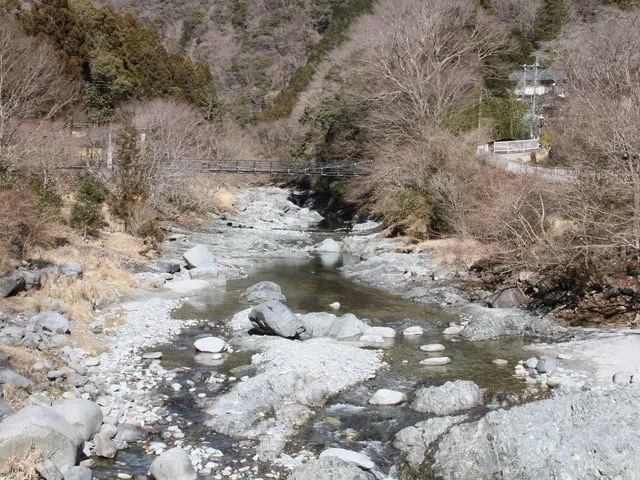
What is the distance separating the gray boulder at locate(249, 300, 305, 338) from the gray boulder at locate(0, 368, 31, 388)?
569 cm

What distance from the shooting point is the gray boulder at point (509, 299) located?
18.2 meters

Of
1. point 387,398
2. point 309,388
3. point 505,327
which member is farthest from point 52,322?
point 505,327

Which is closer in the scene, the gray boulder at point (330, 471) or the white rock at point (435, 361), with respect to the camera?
the gray boulder at point (330, 471)

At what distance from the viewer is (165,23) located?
108 m

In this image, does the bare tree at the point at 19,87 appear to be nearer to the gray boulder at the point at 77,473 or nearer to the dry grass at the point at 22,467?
the dry grass at the point at 22,467

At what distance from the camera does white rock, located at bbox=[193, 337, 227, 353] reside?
13.9 m

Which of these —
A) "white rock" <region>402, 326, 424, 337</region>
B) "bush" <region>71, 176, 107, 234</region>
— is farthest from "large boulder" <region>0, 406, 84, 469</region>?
"bush" <region>71, 176, 107, 234</region>

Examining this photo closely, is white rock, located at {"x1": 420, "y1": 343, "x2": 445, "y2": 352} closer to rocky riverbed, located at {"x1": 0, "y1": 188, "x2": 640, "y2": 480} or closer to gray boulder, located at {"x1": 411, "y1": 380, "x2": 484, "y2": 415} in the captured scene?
rocky riverbed, located at {"x1": 0, "y1": 188, "x2": 640, "y2": 480}

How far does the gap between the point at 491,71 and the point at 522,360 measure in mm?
36063

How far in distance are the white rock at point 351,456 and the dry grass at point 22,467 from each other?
11.9 feet

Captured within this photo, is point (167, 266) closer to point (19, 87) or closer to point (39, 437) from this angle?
point (19, 87)

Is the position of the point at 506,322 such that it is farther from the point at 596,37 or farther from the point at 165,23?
the point at 165,23

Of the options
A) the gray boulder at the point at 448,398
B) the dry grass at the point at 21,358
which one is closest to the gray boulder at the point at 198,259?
the dry grass at the point at 21,358

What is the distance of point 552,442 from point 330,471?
2.90 metres
